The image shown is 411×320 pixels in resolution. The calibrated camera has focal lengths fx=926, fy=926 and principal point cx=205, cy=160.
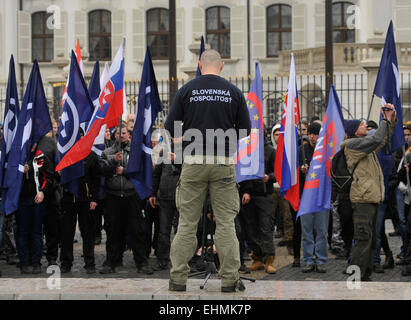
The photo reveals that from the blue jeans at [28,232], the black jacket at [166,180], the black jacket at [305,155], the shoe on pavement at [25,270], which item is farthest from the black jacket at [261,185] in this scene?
the shoe on pavement at [25,270]

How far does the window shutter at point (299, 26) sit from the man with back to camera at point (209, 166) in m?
26.4

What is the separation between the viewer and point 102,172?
10438 mm

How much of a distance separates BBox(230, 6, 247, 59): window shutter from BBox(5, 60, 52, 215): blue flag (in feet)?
79.1

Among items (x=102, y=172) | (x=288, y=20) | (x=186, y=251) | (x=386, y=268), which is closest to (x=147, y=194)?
(x=102, y=172)

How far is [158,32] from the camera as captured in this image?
35344mm

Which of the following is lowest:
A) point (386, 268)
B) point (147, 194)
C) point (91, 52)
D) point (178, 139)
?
point (386, 268)

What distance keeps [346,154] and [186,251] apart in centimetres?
242

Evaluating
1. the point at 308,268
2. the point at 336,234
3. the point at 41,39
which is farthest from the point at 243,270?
Result: the point at 41,39

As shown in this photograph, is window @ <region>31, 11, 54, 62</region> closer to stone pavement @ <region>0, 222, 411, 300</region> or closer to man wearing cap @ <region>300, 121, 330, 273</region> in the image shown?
man wearing cap @ <region>300, 121, 330, 273</region>

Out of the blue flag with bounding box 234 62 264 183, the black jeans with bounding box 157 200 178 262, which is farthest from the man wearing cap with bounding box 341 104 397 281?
the black jeans with bounding box 157 200 178 262

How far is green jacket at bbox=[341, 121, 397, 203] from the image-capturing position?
30.4ft

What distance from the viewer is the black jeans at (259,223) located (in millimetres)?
10562
